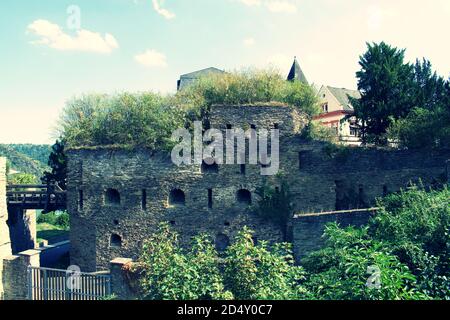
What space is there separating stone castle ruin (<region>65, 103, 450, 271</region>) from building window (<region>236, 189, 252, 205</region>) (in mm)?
45

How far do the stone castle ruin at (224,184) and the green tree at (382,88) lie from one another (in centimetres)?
362

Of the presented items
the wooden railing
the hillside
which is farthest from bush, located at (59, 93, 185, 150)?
the hillside

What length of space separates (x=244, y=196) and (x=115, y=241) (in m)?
6.42

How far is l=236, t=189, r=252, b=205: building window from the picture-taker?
1788 centimetres

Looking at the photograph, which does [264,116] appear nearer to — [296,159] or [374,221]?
[296,159]

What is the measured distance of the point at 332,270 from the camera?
1016 cm

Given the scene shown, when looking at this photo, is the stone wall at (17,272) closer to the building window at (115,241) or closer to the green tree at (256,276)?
the building window at (115,241)

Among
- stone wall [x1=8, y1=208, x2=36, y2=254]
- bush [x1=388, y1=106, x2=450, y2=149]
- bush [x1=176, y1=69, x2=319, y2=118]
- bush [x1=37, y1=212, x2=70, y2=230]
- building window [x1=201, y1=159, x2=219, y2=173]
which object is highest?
bush [x1=176, y1=69, x2=319, y2=118]

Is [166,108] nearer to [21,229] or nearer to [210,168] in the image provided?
[210,168]

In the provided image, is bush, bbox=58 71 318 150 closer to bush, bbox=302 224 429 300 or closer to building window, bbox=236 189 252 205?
building window, bbox=236 189 252 205

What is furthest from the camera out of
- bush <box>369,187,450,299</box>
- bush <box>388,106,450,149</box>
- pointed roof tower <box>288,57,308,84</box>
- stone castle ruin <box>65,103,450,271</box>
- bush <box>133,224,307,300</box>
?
pointed roof tower <box>288,57,308,84</box>

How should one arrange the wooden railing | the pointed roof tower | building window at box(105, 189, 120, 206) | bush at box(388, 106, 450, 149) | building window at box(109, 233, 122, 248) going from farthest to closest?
the pointed roof tower < the wooden railing < building window at box(105, 189, 120, 206) < building window at box(109, 233, 122, 248) < bush at box(388, 106, 450, 149)

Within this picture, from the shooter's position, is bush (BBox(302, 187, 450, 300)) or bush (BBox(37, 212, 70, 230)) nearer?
bush (BBox(302, 187, 450, 300))
